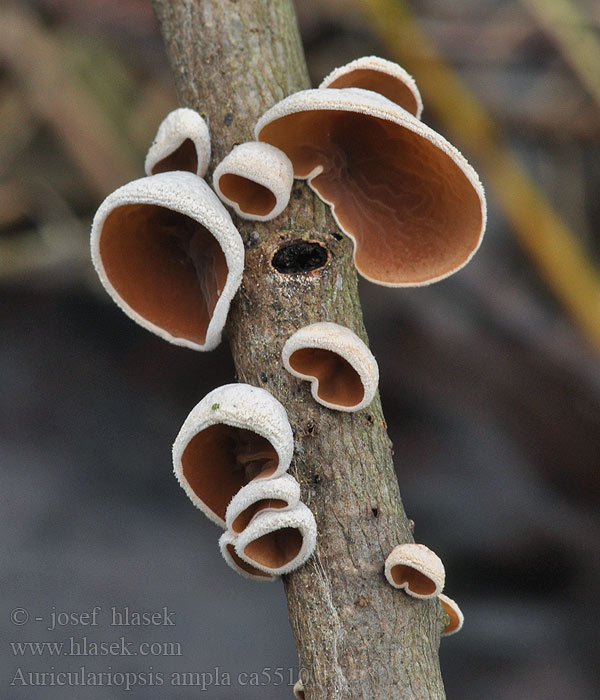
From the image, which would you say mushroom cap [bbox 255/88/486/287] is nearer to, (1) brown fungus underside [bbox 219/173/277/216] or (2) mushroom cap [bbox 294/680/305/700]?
(1) brown fungus underside [bbox 219/173/277/216]

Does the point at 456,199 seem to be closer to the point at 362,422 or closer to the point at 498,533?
the point at 362,422

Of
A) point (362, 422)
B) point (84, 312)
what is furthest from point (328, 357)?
point (84, 312)

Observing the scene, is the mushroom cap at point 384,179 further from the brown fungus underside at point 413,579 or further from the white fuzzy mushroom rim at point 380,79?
the brown fungus underside at point 413,579

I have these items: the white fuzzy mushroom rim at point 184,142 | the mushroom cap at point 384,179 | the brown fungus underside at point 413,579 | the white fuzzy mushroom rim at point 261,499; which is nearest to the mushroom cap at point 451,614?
the brown fungus underside at point 413,579

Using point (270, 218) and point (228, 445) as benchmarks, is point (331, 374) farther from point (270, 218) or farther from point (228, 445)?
point (270, 218)

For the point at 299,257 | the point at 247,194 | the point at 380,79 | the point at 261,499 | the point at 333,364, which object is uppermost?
the point at 380,79

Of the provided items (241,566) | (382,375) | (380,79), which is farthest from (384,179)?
(382,375)

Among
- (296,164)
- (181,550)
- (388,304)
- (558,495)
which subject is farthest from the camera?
(388,304)
